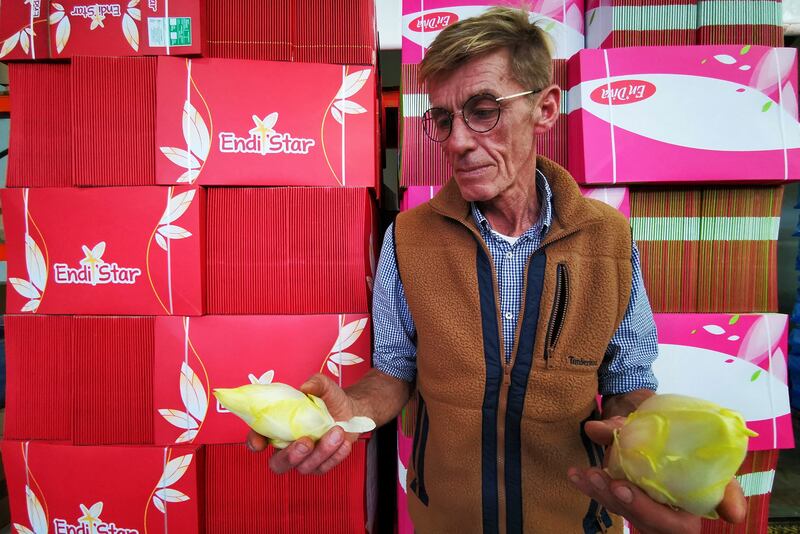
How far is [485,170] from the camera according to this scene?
2.90 ft

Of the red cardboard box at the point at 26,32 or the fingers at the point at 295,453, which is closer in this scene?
the fingers at the point at 295,453

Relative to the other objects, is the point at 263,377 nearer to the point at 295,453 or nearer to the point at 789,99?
the point at 295,453

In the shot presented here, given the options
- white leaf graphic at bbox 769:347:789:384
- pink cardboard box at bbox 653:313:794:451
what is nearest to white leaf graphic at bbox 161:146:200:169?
pink cardboard box at bbox 653:313:794:451

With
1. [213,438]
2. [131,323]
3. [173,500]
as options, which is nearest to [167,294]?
[131,323]

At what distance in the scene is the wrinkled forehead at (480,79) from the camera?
84cm

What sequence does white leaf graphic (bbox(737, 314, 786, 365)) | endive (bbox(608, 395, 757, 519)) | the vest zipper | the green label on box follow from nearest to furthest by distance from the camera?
endive (bbox(608, 395, 757, 519)), the vest zipper, the green label on box, white leaf graphic (bbox(737, 314, 786, 365))

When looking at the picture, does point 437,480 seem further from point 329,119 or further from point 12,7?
point 12,7

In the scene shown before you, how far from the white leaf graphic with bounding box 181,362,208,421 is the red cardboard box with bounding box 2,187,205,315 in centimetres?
19

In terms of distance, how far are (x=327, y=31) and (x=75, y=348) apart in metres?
1.25

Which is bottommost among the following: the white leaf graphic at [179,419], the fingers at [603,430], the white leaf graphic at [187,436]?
the white leaf graphic at [187,436]

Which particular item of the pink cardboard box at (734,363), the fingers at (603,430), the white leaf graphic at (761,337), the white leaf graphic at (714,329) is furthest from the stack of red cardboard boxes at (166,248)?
the white leaf graphic at (761,337)

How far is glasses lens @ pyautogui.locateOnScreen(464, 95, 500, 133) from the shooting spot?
2.79 feet

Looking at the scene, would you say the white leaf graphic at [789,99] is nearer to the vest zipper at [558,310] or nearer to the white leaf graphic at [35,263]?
the vest zipper at [558,310]

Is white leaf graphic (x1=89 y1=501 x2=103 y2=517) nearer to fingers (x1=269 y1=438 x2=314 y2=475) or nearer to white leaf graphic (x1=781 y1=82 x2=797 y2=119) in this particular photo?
fingers (x1=269 y1=438 x2=314 y2=475)
